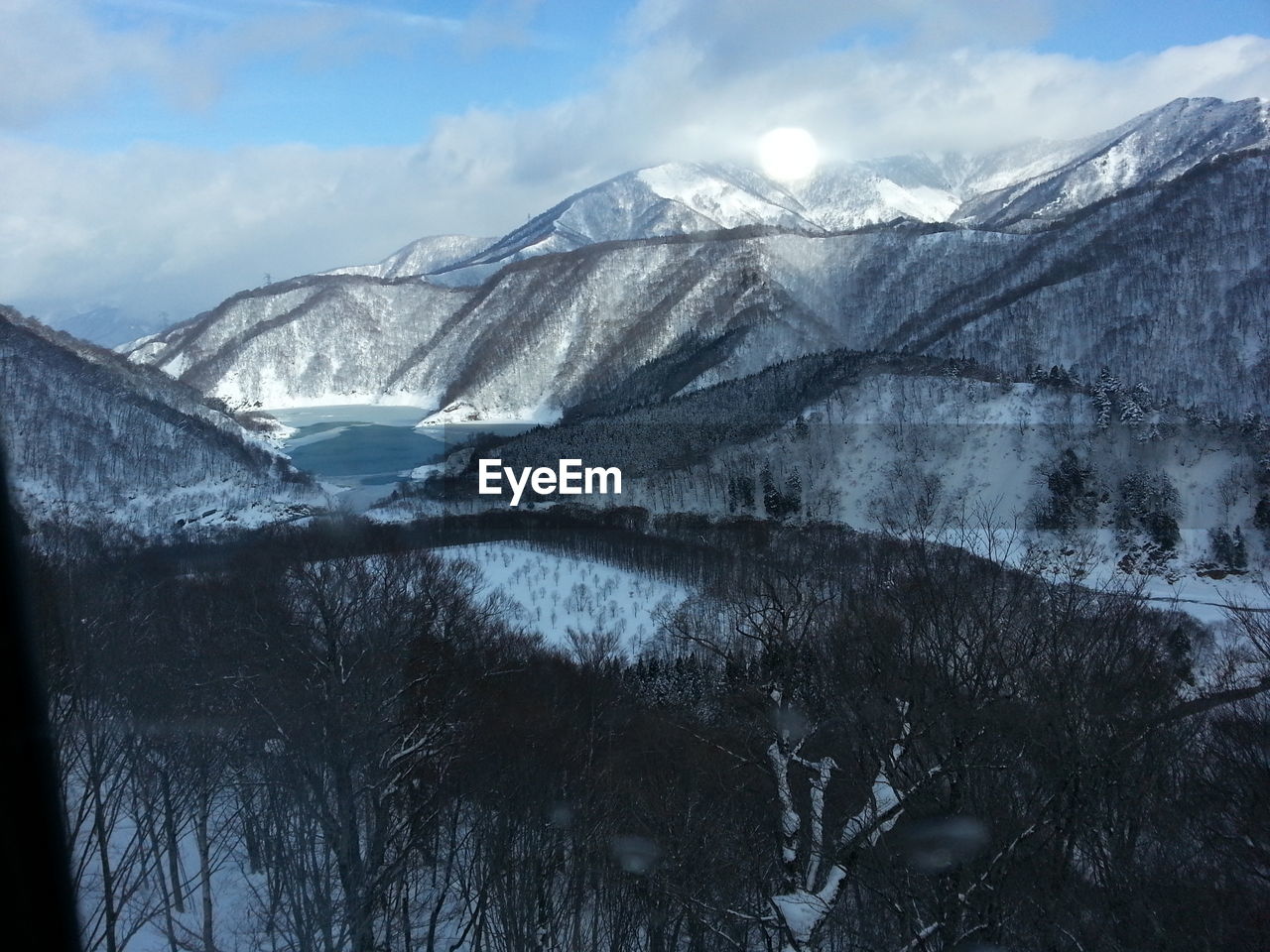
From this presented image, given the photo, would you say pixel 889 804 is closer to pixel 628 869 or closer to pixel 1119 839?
pixel 1119 839

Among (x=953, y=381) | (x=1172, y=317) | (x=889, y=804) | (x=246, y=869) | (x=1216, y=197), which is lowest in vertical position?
(x=246, y=869)

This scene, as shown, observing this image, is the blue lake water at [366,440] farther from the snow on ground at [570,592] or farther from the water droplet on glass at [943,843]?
the water droplet on glass at [943,843]

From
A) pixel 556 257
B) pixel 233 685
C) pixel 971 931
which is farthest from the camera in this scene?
pixel 556 257

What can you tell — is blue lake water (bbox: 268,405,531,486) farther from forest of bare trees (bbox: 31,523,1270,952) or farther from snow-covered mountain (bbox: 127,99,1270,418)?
forest of bare trees (bbox: 31,523,1270,952)

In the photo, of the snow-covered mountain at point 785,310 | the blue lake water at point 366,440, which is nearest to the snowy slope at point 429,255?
the snow-covered mountain at point 785,310

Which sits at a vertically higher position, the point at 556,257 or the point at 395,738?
the point at 556,257

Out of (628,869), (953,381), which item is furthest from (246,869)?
(953,381)
